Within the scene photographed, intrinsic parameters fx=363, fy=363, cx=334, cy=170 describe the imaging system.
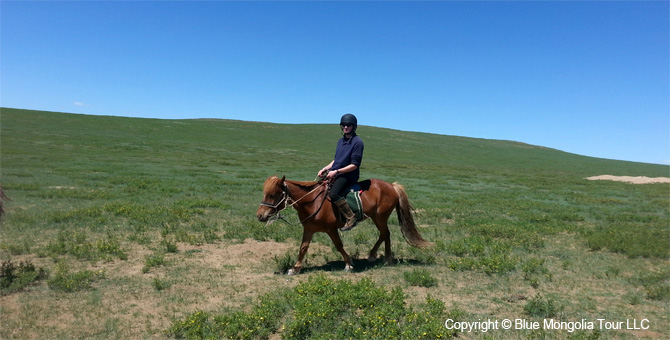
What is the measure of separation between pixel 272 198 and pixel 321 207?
1.16m

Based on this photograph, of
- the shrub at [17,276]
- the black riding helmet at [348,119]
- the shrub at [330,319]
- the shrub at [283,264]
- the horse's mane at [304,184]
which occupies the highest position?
the black riding helmet at [348,119]

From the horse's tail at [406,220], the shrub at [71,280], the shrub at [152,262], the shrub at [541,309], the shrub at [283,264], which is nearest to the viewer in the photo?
the shrub at [541,309]

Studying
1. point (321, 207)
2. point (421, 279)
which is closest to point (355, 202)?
point (321, 207)

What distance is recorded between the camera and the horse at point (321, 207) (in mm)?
7582

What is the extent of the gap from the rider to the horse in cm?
28

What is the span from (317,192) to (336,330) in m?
3.52

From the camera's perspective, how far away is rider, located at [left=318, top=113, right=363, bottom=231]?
7.78 metres

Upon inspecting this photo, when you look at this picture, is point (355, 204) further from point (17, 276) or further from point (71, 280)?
point (17, 276)

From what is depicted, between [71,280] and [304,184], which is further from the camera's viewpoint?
[304,184]

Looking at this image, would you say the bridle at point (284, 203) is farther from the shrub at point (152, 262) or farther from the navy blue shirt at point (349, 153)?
the shrub at point (152, 262)

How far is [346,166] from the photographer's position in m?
7.86

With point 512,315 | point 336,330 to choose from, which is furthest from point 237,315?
point 512,315

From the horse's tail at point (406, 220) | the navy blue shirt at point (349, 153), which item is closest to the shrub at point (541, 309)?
the horse's tail at point (406, 220)

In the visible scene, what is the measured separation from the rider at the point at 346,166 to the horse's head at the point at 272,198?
0.92m
